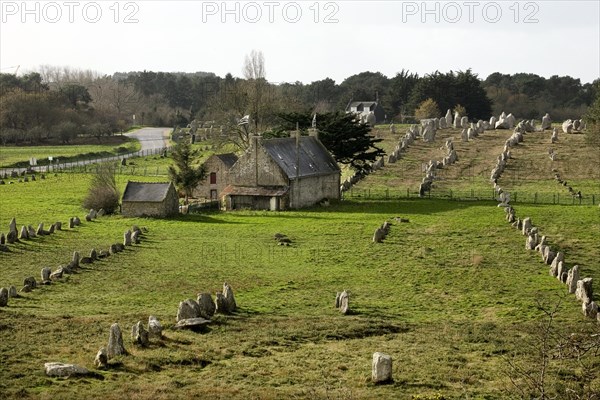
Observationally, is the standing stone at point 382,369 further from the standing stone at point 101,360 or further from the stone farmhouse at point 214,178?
the stone farmhouse at point 214,178

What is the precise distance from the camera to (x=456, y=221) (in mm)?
51812

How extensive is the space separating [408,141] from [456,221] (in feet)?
143

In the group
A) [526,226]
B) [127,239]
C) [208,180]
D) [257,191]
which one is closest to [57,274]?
[127,239]

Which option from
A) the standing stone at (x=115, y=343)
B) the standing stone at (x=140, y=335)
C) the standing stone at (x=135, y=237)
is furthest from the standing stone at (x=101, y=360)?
the standing stone at (x=135, y=237)

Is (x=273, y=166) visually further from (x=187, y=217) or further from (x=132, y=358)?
(x=132, y=358)

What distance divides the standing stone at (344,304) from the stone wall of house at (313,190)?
1177 inches

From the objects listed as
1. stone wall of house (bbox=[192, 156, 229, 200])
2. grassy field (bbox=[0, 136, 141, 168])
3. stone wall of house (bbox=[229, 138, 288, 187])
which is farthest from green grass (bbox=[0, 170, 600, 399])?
grassy field (bbox=[0, 136, 141, 168])

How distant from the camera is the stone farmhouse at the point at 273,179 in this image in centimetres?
6134

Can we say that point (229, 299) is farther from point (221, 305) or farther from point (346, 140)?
point (346, 140)

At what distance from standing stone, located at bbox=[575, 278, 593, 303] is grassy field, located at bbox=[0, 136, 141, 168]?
65.5 meters

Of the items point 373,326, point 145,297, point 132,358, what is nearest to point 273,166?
point 145,297

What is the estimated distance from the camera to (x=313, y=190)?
64688mm

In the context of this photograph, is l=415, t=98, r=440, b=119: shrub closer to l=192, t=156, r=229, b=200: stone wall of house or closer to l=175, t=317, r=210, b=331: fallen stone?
l=192, t=156, r=229, b=200: stone wall of house

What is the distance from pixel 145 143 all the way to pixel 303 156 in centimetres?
5972
